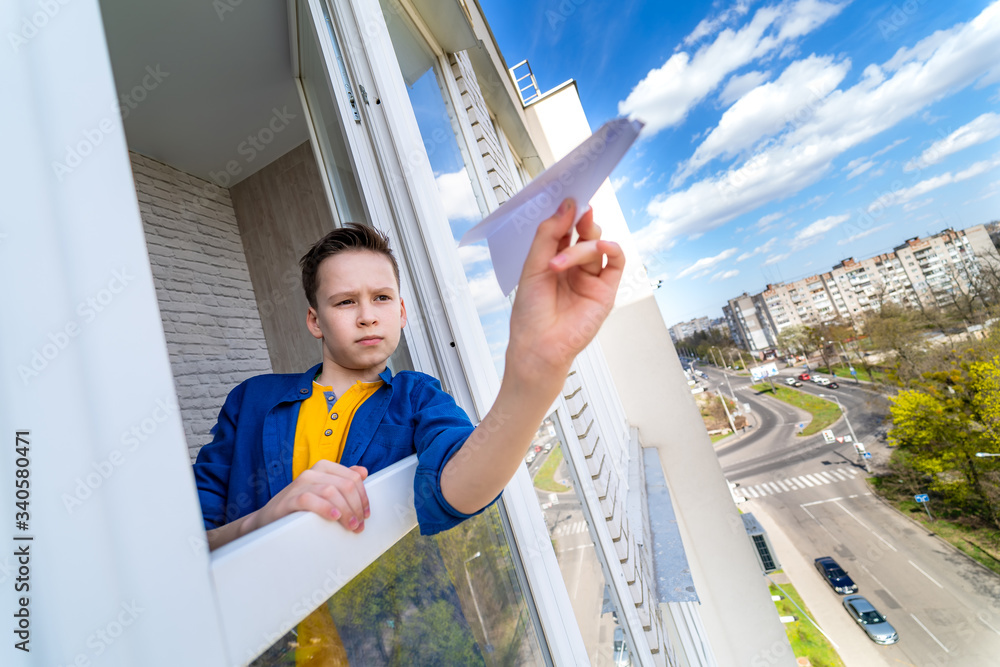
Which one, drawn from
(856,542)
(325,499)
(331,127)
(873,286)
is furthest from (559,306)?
(873,286)

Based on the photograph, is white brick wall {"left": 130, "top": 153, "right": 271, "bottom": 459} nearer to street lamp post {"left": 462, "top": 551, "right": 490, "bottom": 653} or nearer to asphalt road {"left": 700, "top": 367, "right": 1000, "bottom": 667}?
street lamp post {"left": 462, "top": 551, "right": 490, "bottom": 653}

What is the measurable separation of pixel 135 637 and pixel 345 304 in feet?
Result: 2.03

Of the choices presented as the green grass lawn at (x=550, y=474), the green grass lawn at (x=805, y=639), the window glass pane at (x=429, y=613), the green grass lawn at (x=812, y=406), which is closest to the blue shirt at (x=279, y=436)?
the window glass pane at (x=429, y=613)

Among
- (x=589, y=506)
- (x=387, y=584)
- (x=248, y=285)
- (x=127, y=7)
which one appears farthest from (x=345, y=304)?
(x=248, y=285)

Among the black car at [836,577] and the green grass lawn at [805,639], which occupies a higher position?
the black car at [836,577]

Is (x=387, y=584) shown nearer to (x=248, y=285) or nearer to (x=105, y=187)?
(x=105, y=187)

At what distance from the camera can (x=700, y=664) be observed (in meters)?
3.29

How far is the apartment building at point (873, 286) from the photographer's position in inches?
492

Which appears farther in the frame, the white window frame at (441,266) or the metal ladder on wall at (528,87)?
the metal ladder on wall at (528,87)

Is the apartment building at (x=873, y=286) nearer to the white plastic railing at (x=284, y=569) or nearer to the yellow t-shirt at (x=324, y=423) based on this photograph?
the yellow t-shirt at (x=324, y=423)

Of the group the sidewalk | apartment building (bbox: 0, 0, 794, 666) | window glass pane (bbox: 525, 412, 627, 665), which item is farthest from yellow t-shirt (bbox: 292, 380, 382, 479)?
the sidewalk

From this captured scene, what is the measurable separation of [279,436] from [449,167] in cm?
119

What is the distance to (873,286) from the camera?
15.1 m

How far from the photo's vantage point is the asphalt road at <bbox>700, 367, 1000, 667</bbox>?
1168 cm
